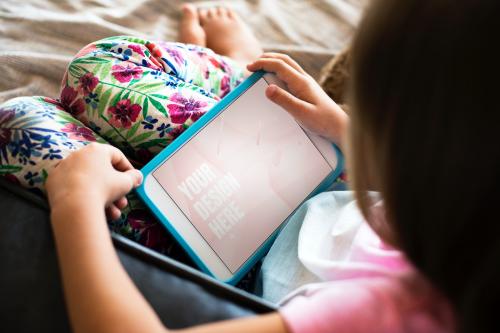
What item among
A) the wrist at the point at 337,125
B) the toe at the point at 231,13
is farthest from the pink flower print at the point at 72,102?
the toe at the point at 231,13

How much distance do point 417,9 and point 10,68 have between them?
69cm

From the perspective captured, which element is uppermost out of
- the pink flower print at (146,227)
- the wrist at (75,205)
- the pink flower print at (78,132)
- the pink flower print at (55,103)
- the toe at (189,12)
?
the toe at (189,12)

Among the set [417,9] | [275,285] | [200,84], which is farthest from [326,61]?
[417,9]

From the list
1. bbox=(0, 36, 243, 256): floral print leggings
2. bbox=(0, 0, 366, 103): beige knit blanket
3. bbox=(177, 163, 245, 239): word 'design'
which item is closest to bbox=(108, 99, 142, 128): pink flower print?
bbox=(0, 36, 243, 256): floral print leggings

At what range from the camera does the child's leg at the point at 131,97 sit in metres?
0.65

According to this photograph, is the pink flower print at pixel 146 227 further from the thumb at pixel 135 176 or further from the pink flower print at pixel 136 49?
the pink flower print at pixel 136 49

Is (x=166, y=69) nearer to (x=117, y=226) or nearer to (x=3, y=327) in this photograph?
(x=117, y=226)

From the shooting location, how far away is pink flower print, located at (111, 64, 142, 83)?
661 mm

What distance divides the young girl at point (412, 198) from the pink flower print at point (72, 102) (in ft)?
0.69

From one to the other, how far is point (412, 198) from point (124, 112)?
407 millimetres

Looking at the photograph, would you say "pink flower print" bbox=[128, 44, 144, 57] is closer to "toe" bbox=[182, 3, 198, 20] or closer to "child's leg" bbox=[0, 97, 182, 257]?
"child's leg" bbox=[0, 97, 182, 257]

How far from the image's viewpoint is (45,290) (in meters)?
0.49

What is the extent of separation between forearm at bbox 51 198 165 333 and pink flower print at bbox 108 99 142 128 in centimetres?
16

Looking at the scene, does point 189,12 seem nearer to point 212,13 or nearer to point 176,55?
point 212,13
